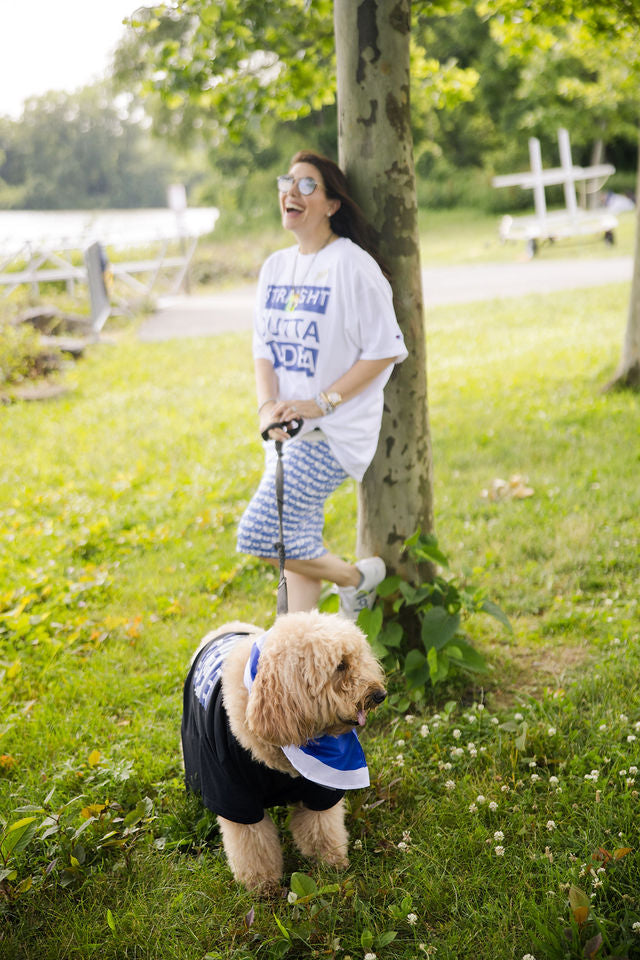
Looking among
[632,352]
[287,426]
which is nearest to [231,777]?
[287,426]

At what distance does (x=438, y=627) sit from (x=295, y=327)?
144cm

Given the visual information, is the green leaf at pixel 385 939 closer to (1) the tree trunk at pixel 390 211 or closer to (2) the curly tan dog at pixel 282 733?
(2) the curly tan dog at pixel 282 733

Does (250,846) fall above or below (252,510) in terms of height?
below

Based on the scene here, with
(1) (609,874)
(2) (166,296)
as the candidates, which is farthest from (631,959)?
(2) (166,296)

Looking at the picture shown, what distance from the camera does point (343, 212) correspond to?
3174mm

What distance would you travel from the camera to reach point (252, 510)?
328 cm

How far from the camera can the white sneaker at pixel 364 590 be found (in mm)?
3453

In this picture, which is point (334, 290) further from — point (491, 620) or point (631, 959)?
point (631, 959)

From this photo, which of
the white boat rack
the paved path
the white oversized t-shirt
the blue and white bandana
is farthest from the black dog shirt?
the white boat rack

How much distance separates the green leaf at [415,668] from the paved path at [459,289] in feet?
33.5

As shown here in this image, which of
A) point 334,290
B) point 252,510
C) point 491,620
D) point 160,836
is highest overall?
point 334,290

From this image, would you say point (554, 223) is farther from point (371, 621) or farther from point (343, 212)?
point (371, 621)

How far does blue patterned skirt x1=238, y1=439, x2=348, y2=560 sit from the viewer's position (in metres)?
3.19

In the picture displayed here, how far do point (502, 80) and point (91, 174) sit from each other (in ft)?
124
